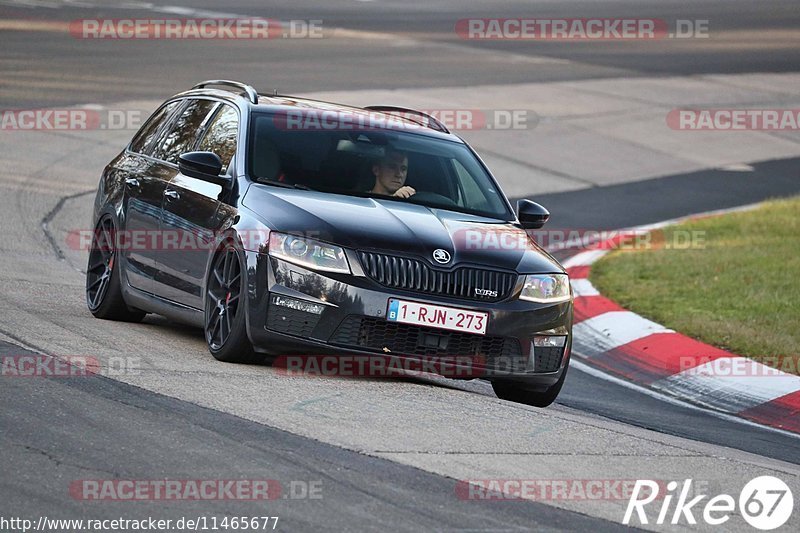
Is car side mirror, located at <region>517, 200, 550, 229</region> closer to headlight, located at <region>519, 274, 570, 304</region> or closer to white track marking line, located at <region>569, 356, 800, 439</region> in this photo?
headlight, located at <region>519, 274, 570, 304</region>

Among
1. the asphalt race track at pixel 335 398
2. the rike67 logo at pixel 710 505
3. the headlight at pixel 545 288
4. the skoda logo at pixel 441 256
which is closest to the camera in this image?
the asphalt race track at pixel 335 398

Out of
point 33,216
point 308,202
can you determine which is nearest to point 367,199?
point 308,202

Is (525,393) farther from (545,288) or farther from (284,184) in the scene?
(284,184)

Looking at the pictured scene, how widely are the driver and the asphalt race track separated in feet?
3.89

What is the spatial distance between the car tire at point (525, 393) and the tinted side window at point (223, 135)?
2.12 meters

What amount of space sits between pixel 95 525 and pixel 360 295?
2.86m

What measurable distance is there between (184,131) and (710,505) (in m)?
5.04

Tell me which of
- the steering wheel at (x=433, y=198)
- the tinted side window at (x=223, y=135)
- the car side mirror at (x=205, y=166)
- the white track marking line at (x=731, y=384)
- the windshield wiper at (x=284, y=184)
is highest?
the tinted side window at (x=223, y=135)

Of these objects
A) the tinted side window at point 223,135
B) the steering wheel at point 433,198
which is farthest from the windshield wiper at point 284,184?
the steering wheel at point 433,198

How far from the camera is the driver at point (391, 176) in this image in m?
8.88

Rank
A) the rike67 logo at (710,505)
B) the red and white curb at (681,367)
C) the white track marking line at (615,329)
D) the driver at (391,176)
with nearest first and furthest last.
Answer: the rike67 logo at (710,505) < the driver at (391,176) < the red and white curb at (681,367) < the white track marking line at (615,329)

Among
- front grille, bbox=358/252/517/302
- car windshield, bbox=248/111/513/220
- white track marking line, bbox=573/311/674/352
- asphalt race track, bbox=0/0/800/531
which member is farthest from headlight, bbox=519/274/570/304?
white track marking line, bbox=573/311/674/352

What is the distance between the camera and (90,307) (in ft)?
33.4

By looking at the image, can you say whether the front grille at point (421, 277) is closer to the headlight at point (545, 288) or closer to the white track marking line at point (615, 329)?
the headlight at point (545, 288)
